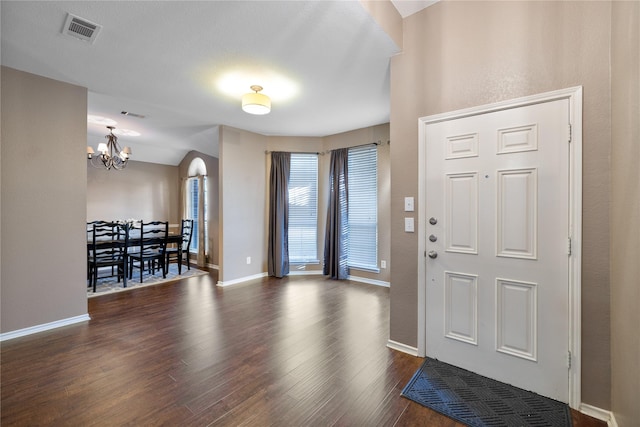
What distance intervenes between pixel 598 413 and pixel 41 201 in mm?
4796

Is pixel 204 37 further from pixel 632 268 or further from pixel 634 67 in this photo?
pixel 632 268

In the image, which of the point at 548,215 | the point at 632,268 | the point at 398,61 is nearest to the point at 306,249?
the point at 398,61

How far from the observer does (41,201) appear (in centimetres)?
275

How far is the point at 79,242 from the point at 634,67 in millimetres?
4599

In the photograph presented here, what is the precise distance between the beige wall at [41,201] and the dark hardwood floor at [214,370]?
329 mm

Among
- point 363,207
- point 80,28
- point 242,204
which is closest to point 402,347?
point 363,207

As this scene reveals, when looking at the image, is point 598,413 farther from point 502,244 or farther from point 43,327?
point 43,327

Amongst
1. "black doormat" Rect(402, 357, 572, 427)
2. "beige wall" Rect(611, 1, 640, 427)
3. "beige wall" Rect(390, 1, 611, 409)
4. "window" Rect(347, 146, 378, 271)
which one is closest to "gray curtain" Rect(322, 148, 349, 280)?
"window" Rect(347, 146, 378, 271)

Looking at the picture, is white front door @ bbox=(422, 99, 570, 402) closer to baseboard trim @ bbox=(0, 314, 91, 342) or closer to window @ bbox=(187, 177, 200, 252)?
baseboard trim @ bbox=(0, 314, 91, 342)

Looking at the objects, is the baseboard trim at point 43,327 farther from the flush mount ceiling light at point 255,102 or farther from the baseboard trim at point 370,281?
the baseboard trim at point 370,281

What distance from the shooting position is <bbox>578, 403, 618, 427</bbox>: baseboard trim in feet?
5.04

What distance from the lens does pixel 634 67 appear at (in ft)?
4.19

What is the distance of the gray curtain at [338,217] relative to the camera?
4797 millimetres

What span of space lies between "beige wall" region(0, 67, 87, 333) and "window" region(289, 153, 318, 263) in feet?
9.92
